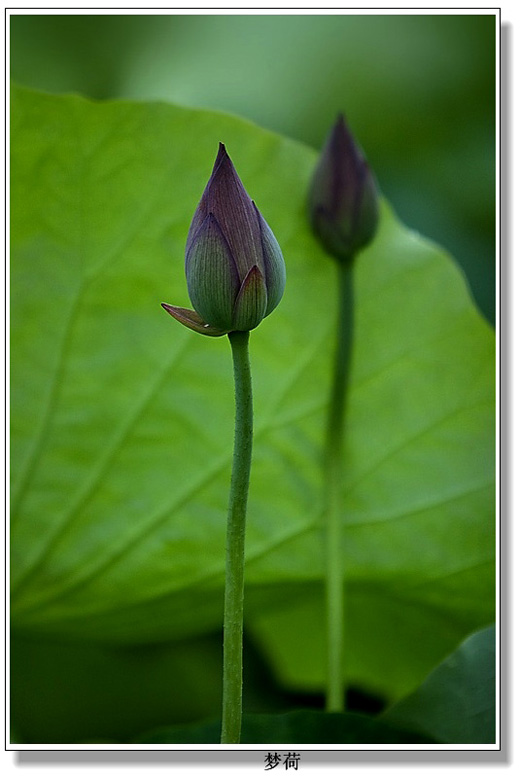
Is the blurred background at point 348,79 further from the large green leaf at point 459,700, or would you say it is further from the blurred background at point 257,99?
the large green leaf at point 459,700

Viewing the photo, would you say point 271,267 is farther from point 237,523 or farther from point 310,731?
point 310,731

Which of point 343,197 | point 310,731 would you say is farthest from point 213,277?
point 310,731

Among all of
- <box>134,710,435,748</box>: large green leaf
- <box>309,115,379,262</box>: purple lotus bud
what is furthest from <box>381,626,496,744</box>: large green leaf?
<box>309,115,379,262</box>: purple lotus bud

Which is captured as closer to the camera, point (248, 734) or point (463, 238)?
point (248, 734)

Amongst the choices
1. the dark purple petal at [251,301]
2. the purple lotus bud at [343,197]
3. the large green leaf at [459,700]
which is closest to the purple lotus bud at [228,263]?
the dark purple petal at [251,301]
